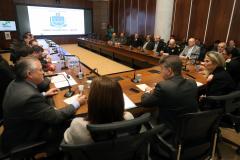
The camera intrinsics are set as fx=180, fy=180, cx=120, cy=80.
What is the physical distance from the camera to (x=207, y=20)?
6254 millimetres

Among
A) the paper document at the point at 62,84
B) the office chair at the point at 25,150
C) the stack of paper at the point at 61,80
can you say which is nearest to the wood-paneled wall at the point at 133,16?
the stack of paper at the point at 61,80

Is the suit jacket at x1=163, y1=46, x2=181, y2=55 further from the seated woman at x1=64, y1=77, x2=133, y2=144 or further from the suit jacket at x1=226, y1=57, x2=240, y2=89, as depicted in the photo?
the seated woman at x1=64, y1=77, x2=133, y2=144

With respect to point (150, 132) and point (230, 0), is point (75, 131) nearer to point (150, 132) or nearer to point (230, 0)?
point (150, 132)

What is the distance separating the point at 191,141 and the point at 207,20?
19.6ft

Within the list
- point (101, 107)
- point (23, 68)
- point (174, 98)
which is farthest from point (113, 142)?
point (23, 68)

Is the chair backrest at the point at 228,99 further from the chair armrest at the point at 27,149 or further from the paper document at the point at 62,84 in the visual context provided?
the paper document at the point at 62,84

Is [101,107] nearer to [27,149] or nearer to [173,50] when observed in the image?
[27,149]

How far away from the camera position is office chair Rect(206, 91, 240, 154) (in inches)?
59.7

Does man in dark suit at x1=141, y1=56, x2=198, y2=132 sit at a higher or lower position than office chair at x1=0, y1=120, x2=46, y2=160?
higher

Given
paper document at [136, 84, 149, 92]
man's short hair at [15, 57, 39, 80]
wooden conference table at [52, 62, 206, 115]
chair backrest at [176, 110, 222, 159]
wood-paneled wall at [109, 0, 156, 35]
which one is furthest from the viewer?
wood-paneled wall at [109, 0, 156, 35]

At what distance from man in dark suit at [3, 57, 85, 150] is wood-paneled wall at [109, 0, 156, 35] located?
25.8ft

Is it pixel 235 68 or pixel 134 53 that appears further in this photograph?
pixel 134 53

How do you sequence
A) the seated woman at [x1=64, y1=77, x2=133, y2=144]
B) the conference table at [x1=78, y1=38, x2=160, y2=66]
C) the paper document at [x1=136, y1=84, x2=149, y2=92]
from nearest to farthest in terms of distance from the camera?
the seated woman at [x1=64, y1=77, x2=133, y2=144] < the paper document at [x1=136, y1=84, x2=149, y2=92] < the conference table at [x1=78, y1=38, x2=160, y2=66]

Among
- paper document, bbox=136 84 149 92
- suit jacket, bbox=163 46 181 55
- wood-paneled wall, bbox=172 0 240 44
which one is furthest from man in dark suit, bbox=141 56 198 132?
wood-paneled wall, bbox=172 0 240 44
